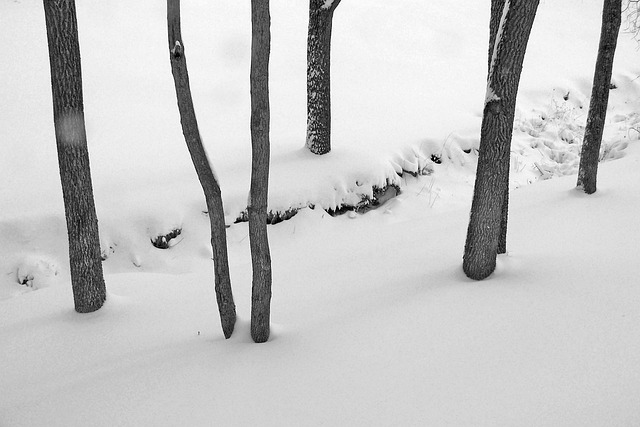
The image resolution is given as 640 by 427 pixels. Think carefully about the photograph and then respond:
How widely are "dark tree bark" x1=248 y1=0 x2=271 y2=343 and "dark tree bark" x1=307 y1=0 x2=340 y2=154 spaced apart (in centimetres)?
400

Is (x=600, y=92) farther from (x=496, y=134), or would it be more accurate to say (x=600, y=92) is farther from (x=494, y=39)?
(x=496, y=134)

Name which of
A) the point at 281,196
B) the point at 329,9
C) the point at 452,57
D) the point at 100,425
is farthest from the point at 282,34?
the point at 100,425

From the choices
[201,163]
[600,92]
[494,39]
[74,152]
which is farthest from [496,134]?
[74,152]

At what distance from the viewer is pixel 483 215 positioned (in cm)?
397

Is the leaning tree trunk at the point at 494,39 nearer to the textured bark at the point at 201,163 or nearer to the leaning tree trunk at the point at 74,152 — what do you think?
the textured bark at the point at 201,163

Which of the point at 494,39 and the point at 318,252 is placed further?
the point at 318,252

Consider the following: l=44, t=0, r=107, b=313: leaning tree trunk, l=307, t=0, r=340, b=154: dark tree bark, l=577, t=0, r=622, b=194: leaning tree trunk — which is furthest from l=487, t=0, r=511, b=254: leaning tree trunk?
l=44, t=0, r=107, b=313: leaning tree trunk

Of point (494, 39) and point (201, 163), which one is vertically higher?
point (494, 39)

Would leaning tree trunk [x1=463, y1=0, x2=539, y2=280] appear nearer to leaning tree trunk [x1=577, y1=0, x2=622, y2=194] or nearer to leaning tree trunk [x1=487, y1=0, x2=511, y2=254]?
leaning tree trunk [x1=487, y1=0, x2=511, y2=254]

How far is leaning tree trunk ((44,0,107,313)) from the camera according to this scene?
Answer: 368 cm

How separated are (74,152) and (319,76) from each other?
4015 mm

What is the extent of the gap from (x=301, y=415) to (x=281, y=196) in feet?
13.0

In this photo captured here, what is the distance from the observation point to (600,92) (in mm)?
5684

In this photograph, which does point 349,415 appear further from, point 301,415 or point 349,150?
point 349,150
